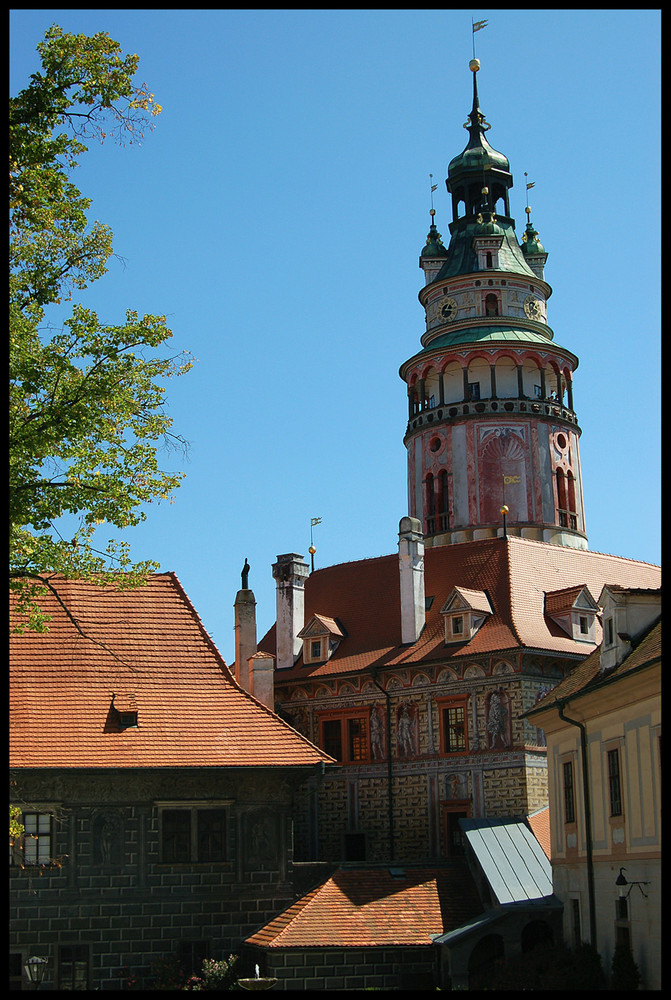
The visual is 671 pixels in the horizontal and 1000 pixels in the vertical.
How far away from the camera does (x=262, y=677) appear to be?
2961 centimetres

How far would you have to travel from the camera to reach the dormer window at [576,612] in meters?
31.6

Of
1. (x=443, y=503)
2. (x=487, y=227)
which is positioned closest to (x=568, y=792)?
(x=443, y=503)

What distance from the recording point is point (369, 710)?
107 ft

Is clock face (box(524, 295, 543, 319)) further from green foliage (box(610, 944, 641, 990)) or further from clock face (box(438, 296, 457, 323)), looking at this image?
green foliage (box(610, 944, 641, 990))

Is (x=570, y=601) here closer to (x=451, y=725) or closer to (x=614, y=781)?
(x=451, y=725)

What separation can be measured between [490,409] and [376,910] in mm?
21928

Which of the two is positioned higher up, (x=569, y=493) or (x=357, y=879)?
(x=569, y=493)

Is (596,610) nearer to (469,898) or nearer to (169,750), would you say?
(469,898)

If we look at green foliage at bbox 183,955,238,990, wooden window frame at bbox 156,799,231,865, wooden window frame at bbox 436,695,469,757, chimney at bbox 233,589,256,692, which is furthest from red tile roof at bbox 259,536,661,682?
green foliage at bbox 183,955,238,990

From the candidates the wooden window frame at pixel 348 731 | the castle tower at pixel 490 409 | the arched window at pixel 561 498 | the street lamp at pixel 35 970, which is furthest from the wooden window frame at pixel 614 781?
the arched window at pixel 561 498

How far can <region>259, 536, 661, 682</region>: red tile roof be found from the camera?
1228 inches

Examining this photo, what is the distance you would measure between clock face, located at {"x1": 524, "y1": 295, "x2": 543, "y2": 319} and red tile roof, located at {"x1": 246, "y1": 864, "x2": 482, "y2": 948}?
2430 cm
